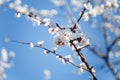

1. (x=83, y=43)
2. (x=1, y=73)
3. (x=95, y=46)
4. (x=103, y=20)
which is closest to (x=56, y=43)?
(x=83, y=43)

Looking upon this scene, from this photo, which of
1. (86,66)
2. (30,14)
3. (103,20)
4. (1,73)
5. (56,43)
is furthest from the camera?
(103,20)

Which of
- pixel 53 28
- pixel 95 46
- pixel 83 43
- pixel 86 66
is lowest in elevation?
pixel 86 66

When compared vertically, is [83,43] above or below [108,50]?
below

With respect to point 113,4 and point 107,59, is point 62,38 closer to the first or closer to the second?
point 113,4

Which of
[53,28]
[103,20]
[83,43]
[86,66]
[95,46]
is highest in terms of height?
[103,20]

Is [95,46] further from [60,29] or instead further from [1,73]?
[60,29]

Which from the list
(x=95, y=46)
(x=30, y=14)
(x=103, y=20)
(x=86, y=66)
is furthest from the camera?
(x=103, y=20)

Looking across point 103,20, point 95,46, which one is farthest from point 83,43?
point 103,20

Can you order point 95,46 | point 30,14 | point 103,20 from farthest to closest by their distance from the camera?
1. point 103,20
2. point 95,46
3. point 30,14

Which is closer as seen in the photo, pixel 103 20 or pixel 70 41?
pixel 70 41
